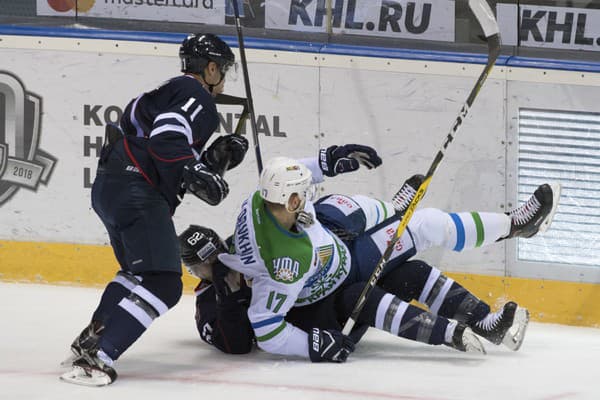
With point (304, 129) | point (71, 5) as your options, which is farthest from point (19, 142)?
point (304, 129)

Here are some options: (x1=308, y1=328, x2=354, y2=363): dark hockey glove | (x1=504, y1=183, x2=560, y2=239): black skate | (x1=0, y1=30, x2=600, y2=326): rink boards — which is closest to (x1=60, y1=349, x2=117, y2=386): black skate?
(x1=308, y1=328, x2=354, y2=363): dark hockey glove

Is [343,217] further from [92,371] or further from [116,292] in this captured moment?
[92,371]

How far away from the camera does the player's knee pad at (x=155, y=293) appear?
119 inches

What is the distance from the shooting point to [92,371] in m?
2.89

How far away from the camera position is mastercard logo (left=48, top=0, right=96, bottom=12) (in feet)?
15.9

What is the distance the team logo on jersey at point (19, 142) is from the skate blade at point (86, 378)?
2.06 meters

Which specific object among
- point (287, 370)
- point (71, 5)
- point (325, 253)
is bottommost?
point (287, 370)

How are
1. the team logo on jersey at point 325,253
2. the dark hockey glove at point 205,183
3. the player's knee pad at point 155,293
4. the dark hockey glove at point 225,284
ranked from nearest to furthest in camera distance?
the dark hockey glove at point 205,183, the player's knee pad at point 155,293, the team logo on jersey at point 325,253, the dark hockey glove at point 225,284

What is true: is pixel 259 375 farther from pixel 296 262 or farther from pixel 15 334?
pixel 15 334

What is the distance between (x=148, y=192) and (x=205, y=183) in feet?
1.08

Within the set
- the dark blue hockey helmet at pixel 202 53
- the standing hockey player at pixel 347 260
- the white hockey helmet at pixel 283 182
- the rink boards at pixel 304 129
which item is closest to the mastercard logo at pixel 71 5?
the rink boards at pixel 304 129

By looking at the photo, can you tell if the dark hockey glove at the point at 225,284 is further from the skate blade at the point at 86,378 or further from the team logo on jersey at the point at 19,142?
the team logo on jersey at the point at 19,142

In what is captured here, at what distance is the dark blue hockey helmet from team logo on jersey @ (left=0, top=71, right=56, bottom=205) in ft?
5.52

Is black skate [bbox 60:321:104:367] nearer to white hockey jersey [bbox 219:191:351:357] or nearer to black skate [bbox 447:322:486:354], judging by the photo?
white hockey jersey [bbox 219:191:351:357]
